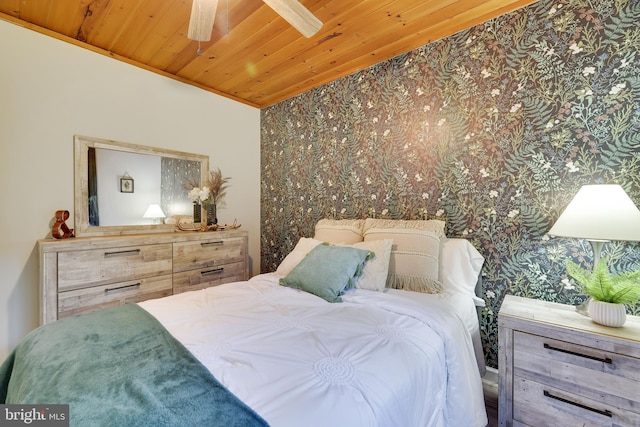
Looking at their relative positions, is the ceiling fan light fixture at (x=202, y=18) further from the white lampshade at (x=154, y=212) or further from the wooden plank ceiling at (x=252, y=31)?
the white lampshade at (x=154, y=212)

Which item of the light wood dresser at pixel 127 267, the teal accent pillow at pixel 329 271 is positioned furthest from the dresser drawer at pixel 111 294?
the teal accent pillow at pixel 329 271

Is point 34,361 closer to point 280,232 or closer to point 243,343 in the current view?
point 243,343

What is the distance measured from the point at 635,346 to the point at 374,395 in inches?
43.2

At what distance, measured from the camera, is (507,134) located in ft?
5.71

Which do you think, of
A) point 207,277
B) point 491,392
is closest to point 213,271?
point 207,277

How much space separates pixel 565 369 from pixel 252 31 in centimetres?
270

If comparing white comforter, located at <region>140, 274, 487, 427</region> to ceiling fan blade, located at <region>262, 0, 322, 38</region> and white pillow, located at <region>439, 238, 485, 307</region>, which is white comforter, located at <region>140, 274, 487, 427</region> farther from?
ceiling fan blade, located at <region>262, 0, 322, 38</region>

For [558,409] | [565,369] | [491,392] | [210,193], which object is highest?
[210,193]

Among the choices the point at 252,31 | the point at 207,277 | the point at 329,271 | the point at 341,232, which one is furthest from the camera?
the point at 207,277

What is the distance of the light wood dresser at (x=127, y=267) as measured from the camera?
5.91 feet

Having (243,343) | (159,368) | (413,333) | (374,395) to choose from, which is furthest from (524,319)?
(159,368)

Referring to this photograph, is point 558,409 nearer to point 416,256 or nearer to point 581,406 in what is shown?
point 581,406

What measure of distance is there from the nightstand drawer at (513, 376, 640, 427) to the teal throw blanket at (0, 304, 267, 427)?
→ 4.39ft

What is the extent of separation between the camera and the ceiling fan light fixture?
1.41m
